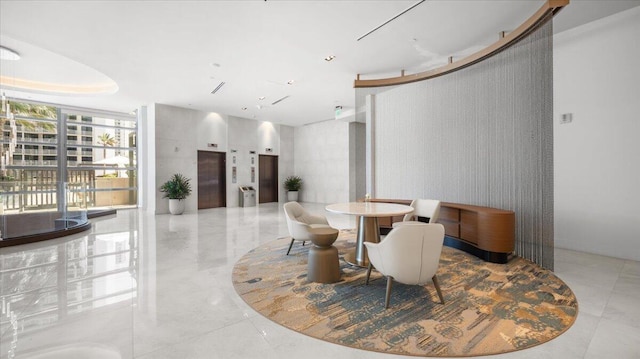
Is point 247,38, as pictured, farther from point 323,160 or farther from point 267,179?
point 267,179

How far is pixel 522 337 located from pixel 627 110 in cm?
451

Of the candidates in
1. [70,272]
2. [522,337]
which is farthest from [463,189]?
[70,272]

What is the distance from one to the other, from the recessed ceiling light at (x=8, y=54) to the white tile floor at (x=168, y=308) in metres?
A: 4.27

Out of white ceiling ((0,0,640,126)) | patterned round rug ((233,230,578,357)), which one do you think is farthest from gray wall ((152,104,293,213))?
patterned round rug ((233,230,578,357))

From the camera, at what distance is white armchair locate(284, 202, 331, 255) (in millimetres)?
4414

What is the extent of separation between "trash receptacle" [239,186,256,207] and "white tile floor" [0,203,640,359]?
21.6ft

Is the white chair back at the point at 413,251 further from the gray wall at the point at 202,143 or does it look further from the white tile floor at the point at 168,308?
the gray wall at the point at 202,143

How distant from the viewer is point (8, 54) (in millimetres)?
6184

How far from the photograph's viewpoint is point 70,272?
3.99 m

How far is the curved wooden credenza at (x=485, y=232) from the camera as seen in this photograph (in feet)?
14.3

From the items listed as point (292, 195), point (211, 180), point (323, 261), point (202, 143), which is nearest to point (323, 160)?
point (292, 195)

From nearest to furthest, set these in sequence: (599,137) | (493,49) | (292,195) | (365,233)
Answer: (365,233)
(599,137)
(493,49)
(292,195)

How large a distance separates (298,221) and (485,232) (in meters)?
3.05

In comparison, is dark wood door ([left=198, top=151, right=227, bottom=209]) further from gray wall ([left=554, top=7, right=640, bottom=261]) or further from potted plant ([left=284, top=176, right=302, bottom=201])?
gray wall ([left=554, top=7, right=640, bottom=261])
